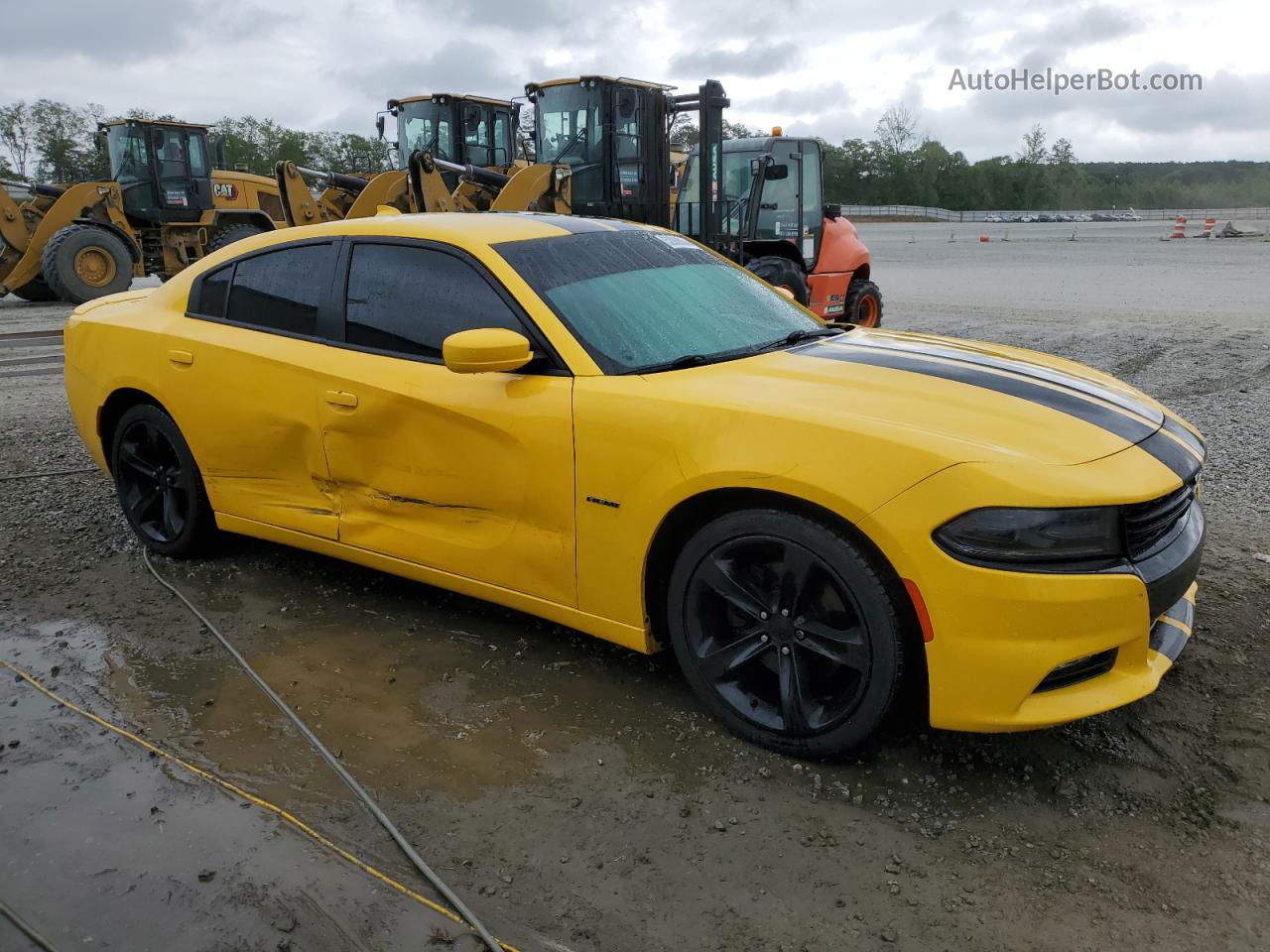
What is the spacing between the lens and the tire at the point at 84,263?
15.6 m

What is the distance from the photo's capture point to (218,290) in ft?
14.1

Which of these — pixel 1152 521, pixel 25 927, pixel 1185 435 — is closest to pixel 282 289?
pixel 25 927

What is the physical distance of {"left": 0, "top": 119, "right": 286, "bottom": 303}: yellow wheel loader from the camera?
625 inches

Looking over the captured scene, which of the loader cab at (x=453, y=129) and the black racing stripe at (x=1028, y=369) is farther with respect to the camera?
the loader cab at (x=453, y=129)

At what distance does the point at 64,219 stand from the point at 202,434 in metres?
15.0

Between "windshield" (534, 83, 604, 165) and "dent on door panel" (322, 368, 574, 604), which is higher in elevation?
"windshield" (534, 83, 604, 165)

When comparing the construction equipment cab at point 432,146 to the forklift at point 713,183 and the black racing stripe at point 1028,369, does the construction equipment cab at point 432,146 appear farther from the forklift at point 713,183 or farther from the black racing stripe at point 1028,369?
the black racing stripe at point 1028,369

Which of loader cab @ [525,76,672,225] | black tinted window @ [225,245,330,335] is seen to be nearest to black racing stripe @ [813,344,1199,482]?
black tinted window @ [225,245,330,335]

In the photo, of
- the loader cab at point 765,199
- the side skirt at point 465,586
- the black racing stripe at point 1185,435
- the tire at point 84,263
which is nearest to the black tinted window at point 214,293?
the side skirt at point 465,586

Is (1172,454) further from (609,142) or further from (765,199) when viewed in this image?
(609,142)

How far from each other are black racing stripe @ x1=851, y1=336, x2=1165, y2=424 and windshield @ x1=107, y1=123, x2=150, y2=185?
17.2 meters

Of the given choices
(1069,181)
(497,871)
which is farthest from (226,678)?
(1069,181)

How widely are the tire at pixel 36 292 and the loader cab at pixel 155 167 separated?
1.91 meters

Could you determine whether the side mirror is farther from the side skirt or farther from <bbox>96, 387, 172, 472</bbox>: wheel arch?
<bbox>96, 387, 172, 472</bbox>: wheel arch
